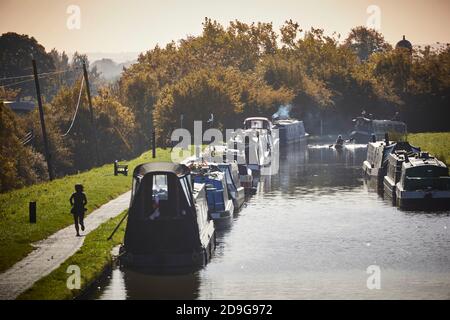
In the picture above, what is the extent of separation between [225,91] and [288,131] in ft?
27.2

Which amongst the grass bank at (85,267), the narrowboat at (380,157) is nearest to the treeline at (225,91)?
the narrowboat at (380,157)

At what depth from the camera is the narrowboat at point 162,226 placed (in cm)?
3272

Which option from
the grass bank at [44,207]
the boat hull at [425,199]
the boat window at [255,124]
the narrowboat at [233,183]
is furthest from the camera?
the boat window at [255,124]

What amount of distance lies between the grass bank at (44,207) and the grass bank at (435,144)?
24747 mm

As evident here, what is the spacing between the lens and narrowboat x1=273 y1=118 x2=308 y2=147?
10569 cm

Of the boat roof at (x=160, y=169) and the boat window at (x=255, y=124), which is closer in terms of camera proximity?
the boat roof at (x=160, y=169)

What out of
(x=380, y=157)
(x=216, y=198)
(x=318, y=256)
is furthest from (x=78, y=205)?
(x=380, y=157)

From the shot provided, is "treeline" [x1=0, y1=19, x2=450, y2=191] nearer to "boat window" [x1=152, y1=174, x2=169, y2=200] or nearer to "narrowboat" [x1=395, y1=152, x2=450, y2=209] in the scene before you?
"narrowboat" [x1=395, y1=152, x2=450, y2=209]

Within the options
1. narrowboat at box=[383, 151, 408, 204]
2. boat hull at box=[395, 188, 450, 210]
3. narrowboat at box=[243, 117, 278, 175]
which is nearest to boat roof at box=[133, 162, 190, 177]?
boat hull at box=[395, 188, 450, 210]

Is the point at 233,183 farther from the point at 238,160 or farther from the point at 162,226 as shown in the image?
the point at 162,226

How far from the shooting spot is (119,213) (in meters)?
44.6

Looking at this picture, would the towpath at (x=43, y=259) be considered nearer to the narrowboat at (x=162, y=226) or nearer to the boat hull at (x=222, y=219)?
A: the narrowboat at (x=162, y=226)

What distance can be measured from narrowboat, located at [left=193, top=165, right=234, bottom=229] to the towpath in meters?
4.33
